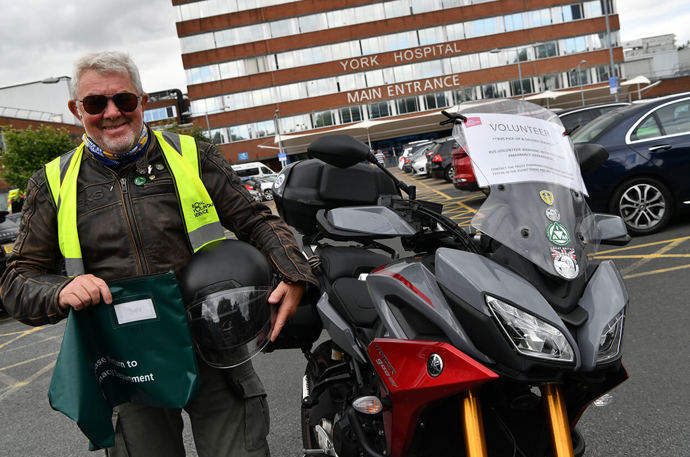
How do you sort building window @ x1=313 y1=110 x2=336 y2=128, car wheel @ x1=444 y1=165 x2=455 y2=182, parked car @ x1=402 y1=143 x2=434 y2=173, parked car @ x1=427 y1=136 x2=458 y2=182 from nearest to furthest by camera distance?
1. car wheel @ x1=444 y1=165 x2=455 y2=182
2. parked car @ x1=427 y1=136 x2=458 y2=182
3. parked car @ x1=402 y1=143 x2=434 y2=173
4. building window @ x1=313 y1=110 x2=336 y2=128

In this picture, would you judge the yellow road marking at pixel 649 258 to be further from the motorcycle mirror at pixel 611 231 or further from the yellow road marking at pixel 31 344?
the yellow road marking at pixel 31 344

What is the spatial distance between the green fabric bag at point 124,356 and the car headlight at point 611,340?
4.17 feet

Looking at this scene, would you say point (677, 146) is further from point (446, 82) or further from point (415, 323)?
point (446, 82)

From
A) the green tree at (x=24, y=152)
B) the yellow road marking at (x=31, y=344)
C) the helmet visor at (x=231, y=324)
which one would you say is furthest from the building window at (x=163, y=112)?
the helmet visor at (x=231, y=324)

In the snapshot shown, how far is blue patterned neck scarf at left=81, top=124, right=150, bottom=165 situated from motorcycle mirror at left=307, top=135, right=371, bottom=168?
26.5 inches

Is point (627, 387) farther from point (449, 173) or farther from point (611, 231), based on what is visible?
point (449, 173)

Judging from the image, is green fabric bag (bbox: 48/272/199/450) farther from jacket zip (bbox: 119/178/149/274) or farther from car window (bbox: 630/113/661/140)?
car window (bbox: 630/113/661/140)

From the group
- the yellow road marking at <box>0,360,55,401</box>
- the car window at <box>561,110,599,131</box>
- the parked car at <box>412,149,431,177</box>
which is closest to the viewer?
the yellow road marking at <box>0,360,55,401</box>

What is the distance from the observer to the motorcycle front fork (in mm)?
1655

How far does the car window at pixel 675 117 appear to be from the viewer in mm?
7143

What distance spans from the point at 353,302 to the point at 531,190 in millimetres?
870

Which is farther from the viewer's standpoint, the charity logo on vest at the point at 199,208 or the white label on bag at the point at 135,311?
the charity logo on vest at the point at 199,208

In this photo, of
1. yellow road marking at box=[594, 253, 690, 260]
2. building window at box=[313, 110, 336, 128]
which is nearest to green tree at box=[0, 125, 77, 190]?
building window at box=[313, 110, 336, 128]

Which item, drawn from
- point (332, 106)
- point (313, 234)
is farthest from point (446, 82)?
point (313, 234)
